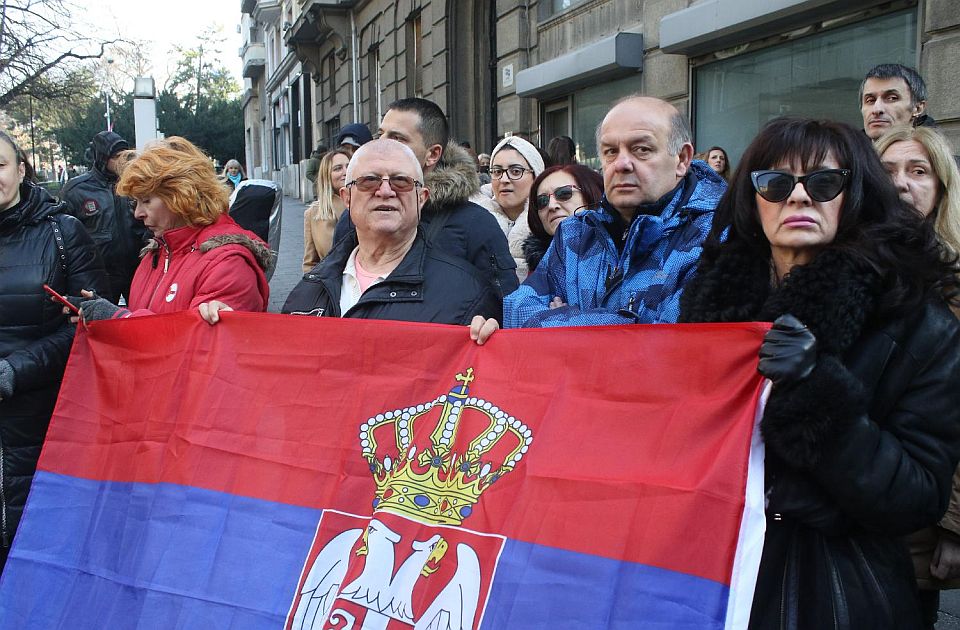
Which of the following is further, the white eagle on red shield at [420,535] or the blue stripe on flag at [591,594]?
the white eagle on red shield at [420,535]

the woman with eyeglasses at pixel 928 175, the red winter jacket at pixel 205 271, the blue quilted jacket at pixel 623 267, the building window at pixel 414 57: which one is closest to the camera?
the blue quilted jacket at pixel 623 267

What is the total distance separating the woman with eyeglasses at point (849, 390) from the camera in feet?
5.95

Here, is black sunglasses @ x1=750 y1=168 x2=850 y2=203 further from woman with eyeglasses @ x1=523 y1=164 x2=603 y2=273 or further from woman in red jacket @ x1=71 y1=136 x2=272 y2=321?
woman in red jacket @ x1=71 y1=136 x2=272 y2=321

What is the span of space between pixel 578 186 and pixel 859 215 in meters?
1.94

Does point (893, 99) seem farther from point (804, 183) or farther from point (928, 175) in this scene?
point (804, 183)

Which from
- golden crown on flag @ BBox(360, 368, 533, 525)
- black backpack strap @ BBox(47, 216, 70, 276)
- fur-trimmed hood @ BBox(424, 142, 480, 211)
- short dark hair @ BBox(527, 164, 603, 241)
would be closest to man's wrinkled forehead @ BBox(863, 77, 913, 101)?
short dark hair @ BBox(527, 164, 603, 241)

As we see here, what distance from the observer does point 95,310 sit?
3.27 metres

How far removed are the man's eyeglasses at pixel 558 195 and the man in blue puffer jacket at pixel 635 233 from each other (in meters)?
1.04

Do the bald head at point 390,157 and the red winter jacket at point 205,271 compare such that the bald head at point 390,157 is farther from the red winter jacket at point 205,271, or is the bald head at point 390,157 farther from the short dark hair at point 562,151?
the short dark hair at point 562,151

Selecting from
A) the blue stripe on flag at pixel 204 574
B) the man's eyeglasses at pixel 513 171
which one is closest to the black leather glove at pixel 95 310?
the blue stripe on flag at pixel 204 574

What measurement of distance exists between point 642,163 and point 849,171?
71 cm

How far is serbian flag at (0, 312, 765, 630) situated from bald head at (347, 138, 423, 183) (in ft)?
1.99

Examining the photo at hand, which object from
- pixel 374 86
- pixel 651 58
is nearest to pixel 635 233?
pixel 651 58

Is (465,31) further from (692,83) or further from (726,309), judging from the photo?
(726,309)
